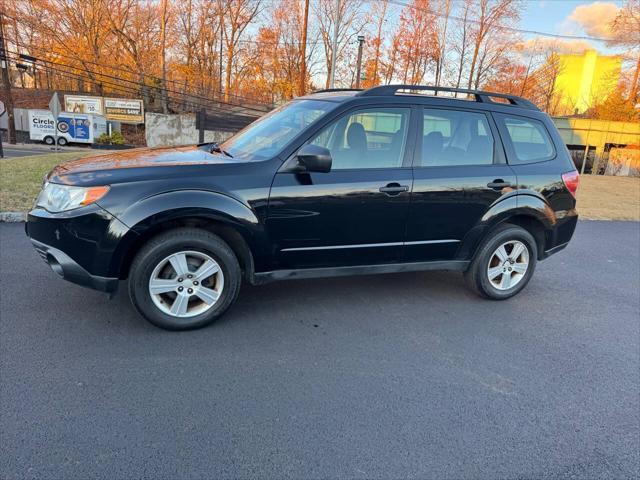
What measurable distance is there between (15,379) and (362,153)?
294 centimetres

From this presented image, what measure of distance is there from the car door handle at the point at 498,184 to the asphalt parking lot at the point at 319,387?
1.17 metres

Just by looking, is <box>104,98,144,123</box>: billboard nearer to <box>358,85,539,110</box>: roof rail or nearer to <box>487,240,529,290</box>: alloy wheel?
<box>358,85,539,110</box>: roof rail

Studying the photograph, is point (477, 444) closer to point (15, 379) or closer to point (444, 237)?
point (444, 237)

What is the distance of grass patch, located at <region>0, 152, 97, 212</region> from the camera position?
6.87 metres

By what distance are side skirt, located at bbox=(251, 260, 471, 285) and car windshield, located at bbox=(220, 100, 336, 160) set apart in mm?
971

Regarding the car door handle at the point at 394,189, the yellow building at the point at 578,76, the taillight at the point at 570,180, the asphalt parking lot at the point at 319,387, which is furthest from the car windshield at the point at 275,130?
the yellow building at the point at 578,76

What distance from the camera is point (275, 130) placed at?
158 inches

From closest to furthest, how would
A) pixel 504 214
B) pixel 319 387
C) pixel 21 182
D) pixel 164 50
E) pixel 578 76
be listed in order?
pixel 319 387, pixel 504 214, pixel 21 182, pixel 164 50, pixel 578 76

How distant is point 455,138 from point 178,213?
2604 millimetres

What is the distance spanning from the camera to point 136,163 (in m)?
3.47

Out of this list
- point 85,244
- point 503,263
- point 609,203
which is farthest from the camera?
point 609,203

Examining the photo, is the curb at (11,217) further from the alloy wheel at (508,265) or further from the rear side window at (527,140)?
the rear side window at (527,140)

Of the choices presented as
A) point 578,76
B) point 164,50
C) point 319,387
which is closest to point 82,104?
point 164,50

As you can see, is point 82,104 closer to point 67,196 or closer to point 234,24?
point 234,24
